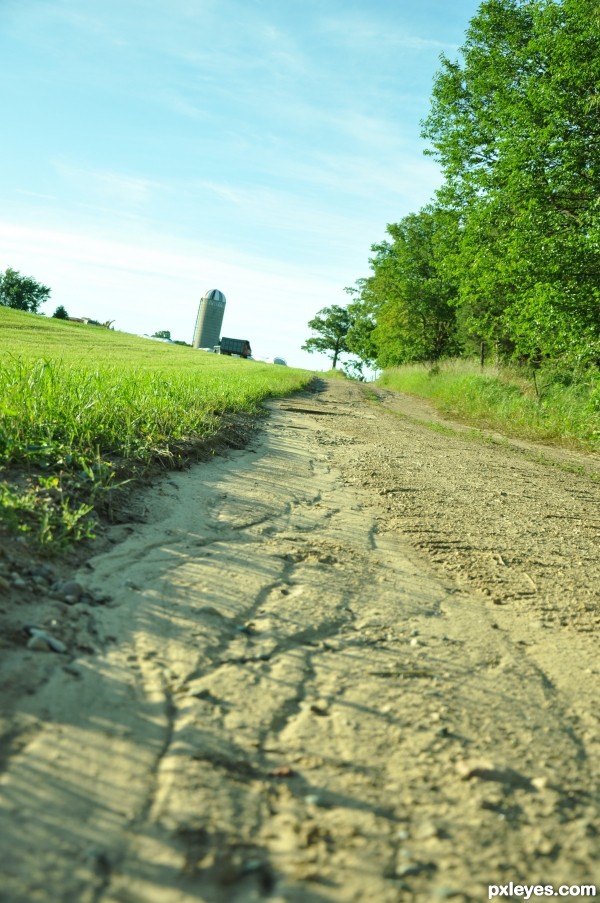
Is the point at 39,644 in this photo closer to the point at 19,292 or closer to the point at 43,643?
the point at 43,643

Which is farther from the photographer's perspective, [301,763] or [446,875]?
[301,763]

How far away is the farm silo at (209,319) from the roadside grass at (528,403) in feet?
232

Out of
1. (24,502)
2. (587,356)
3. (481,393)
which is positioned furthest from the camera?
(481,393)

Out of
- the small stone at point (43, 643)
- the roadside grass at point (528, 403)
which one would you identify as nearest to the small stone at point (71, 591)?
the small stone at point (43, 643)

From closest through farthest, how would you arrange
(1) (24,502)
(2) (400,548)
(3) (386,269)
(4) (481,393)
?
(1) (24,502) → (2) (400,548) → (4) (481,393) → (3) (386,269)

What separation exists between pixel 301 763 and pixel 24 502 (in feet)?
5.41

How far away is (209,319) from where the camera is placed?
92250 millimetres

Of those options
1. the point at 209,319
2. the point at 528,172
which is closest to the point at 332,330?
the point at 209,319

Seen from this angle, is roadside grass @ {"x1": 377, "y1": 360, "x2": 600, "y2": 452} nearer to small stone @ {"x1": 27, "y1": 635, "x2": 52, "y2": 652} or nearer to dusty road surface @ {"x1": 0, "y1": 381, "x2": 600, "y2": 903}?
dusty road surface @ {"x1": 0, "y1": 381, "x2": 600, "y2": 903}

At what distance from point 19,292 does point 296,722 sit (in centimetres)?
8619

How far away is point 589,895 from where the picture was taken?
1.41 metres

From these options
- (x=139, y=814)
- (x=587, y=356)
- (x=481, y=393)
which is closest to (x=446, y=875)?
(x=139, y=814)

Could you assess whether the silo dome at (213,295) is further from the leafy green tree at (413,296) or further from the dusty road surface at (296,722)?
the dusty road surface at (296,722)

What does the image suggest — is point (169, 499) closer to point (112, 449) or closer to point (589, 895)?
point (112, 449)
